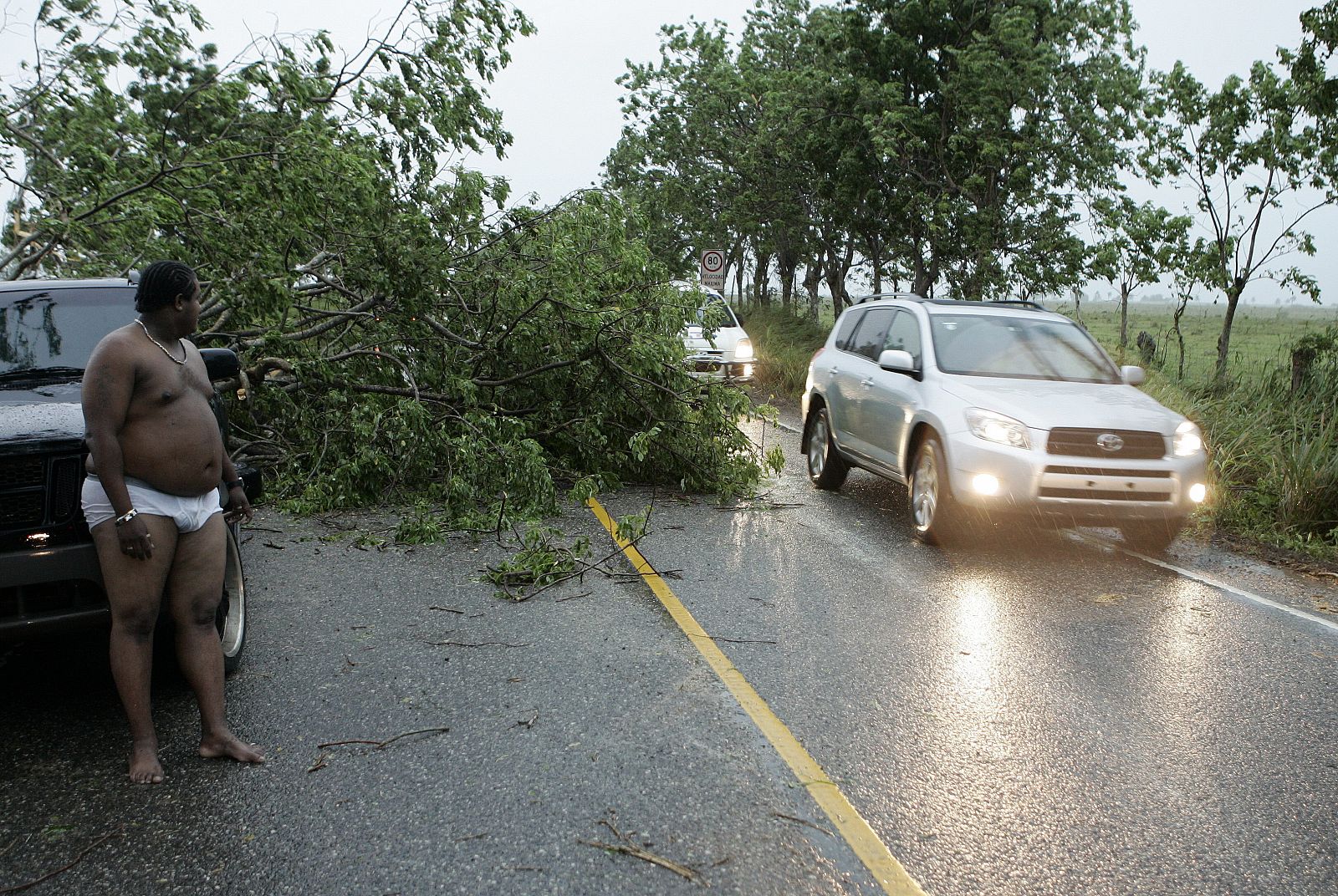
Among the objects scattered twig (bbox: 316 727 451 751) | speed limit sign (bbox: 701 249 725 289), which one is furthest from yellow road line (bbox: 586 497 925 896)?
speed limit sign (bbox: 701 249 725 289)

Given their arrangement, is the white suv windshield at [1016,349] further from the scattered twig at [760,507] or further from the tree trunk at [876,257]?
the tree trunk at [876,257]

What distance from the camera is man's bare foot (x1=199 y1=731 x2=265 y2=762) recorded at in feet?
13.7

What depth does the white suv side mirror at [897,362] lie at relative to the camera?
8.96 m

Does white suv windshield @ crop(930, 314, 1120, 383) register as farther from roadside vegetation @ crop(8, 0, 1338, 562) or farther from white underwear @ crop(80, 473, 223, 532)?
white underwear @ crop(80, 473, 223, 532)

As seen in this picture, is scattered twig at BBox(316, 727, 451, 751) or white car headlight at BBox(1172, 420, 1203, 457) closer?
scattered twig at BBox(316, 727, 451, 751)

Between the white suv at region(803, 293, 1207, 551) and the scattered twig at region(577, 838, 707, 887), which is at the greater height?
the white suv at region(803, 293, 1207, 551)

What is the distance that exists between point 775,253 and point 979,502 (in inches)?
1336

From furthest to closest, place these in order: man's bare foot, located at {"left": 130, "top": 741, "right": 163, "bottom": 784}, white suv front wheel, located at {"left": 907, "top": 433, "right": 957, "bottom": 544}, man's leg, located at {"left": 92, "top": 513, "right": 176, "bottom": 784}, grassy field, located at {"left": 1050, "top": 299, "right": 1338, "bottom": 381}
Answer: grassy field, located at {"left": 1050, "top": 299, "right": 1338, "bottom": 381} → white suv front wheel, located at {"left": 907, "top": 433, "right": 957, "bottom": 544} → man's bare foot, located at {"left": 130, "top": 741, "right": 163, "bottom": 784} → man's leg, located at {"left": 92, "top": 513, "right": 176, "bottom": 784}

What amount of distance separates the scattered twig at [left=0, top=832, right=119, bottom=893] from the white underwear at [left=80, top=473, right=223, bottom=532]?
1.06 meters

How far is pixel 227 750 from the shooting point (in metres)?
4.18

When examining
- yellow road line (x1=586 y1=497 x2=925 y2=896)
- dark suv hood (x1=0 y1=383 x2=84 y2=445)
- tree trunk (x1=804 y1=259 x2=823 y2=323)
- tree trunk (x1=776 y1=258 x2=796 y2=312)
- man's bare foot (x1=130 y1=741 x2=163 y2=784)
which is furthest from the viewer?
tree trunk (x1=776 y1=258 x2=796 y2=312)

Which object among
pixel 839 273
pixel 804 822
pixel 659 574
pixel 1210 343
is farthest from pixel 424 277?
pixel 1210 343

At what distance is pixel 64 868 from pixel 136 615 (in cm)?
89

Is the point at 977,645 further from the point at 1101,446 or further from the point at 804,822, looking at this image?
the point at 1101,446
